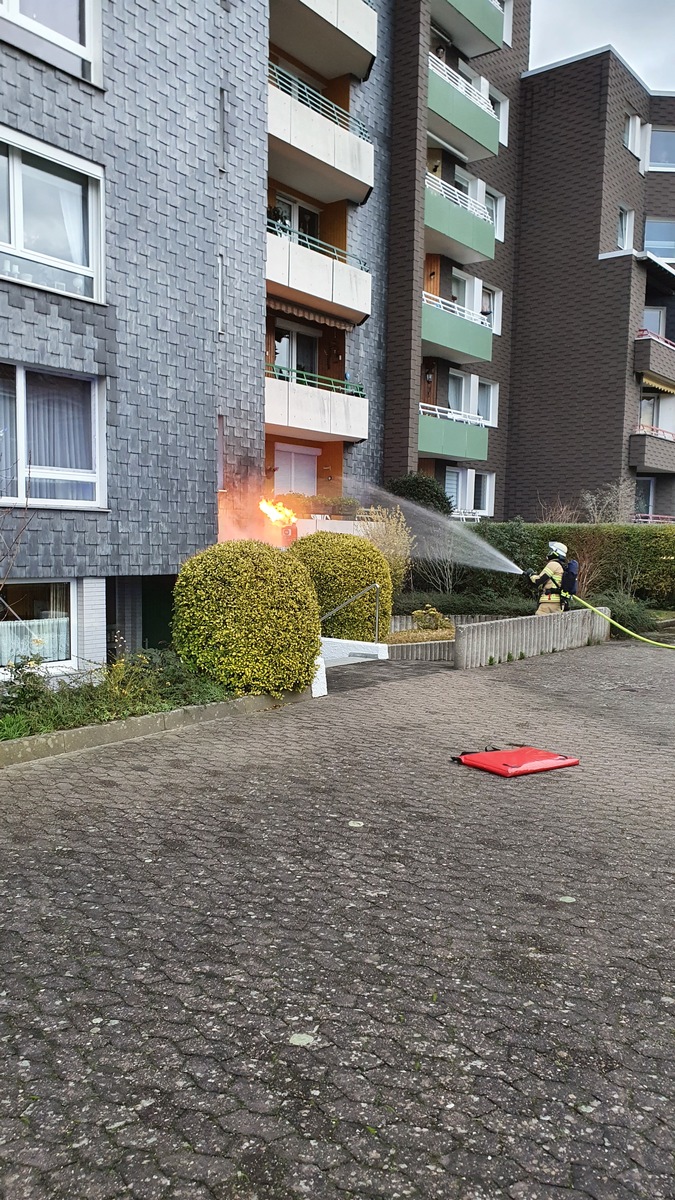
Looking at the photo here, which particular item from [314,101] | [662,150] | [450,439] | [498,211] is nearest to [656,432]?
[498,211]

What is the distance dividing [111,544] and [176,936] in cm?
679

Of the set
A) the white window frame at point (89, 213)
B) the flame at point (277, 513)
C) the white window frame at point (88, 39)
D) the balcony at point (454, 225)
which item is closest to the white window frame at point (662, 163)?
the balcony at point (454, 225)

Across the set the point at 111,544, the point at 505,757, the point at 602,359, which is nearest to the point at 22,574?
the point at 111,544

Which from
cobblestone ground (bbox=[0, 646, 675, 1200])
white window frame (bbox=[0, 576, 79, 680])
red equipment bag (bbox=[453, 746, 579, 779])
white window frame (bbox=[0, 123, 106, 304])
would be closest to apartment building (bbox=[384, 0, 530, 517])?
white window frame (bbox=[0, 123, 106, 304])

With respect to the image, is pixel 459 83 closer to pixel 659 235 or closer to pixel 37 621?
pixel 659 235

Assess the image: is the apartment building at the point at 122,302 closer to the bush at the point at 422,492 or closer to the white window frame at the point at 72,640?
the white window frame at the point at 72,640

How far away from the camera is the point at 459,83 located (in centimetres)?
2373

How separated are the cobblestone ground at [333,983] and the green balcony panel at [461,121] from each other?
71.2 feet

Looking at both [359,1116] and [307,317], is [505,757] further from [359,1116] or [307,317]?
[307,317]

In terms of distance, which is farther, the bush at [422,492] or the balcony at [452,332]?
the balcony at [452,332]

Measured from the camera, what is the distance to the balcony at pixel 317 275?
17.5 metres

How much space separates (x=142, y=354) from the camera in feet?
33.8

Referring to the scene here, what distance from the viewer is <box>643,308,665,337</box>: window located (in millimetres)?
30125

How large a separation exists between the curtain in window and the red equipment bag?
5716mm
